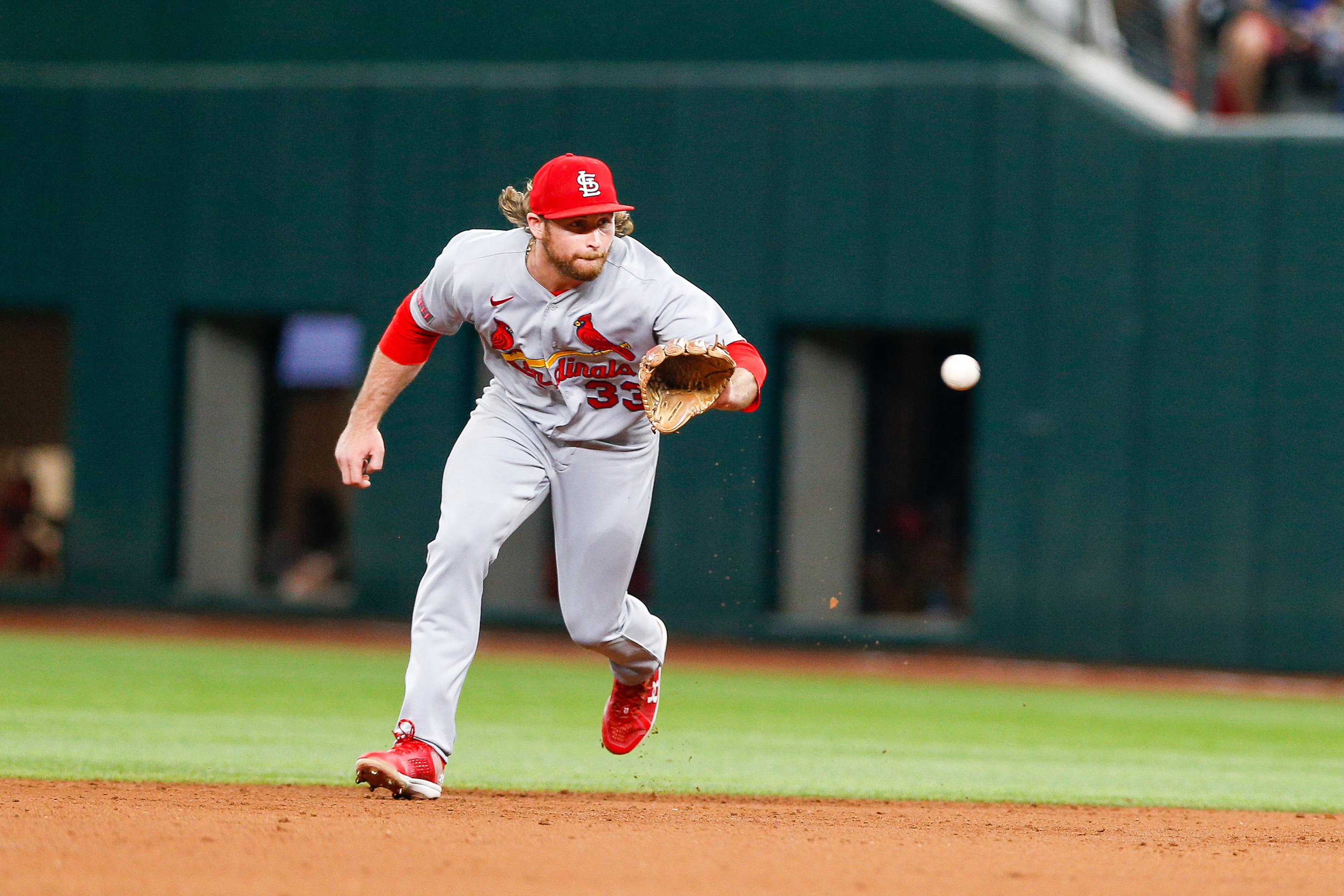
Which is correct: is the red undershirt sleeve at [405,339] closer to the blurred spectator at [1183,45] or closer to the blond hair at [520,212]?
the blond hair at [520,212]

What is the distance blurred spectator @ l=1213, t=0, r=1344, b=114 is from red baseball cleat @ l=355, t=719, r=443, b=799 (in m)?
9.04

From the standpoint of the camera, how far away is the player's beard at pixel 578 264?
16.0 ft

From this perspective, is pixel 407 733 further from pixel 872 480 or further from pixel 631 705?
pixel 872 480

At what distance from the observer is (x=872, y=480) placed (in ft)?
41.4

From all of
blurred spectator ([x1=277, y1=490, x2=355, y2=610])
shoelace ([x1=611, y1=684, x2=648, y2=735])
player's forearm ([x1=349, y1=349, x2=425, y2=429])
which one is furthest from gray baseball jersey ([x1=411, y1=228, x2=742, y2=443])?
blurred spectator ([x1=277, y1=490, x2=355, y2=610])

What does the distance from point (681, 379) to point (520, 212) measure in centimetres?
87

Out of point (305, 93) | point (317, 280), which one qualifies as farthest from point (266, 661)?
point (305, 93)

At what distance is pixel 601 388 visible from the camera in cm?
516

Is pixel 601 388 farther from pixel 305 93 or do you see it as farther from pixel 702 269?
pixel 305 93

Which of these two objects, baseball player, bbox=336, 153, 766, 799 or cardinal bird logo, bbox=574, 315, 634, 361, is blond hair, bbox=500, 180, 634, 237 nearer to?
baseball player, bbox=336, 153, 766, 799

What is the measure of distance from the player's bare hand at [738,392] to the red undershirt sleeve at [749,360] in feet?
0.06

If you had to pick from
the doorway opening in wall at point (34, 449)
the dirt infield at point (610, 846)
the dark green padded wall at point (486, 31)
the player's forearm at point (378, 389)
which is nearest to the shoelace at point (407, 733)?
the dirt infield at point (610, 846)

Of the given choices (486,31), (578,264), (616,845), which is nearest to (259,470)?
(486,31)

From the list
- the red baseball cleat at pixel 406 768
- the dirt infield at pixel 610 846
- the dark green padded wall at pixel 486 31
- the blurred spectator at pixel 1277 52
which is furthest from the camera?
the dark green padded wall at pixel 486 31
